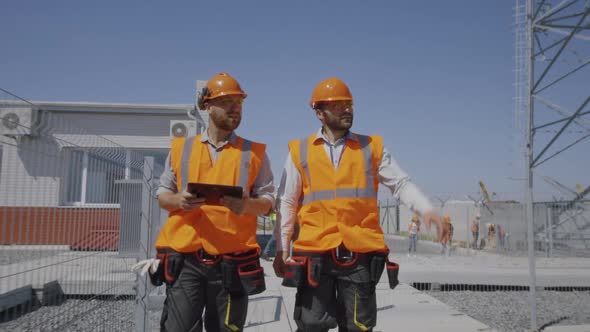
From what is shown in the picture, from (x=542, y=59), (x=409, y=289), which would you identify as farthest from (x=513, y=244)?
(x=542, y=59)

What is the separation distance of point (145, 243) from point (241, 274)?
202 cm

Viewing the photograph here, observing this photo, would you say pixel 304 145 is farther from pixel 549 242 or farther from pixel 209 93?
pixel 549 242

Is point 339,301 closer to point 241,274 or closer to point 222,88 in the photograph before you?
point 241,274

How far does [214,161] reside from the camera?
9.54ft

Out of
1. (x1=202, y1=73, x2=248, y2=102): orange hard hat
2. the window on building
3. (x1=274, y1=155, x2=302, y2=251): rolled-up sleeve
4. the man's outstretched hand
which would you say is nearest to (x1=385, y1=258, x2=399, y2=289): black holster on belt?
the man's outstretched hand

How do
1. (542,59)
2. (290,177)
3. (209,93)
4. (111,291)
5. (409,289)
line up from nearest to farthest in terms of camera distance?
(209,93), (290,177), (111,291), (542,59), (409,289)

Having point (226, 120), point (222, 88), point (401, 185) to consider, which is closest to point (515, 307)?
point (401, 185)

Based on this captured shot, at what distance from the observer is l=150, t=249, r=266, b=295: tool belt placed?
104 inches

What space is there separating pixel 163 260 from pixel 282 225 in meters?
0.87

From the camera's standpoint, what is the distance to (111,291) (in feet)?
12.6

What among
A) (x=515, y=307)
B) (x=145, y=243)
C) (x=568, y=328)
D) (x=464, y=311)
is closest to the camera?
(x=145, y=243)

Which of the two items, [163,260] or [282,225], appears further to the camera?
[282,225]

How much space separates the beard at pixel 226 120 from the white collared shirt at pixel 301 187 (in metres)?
0.54

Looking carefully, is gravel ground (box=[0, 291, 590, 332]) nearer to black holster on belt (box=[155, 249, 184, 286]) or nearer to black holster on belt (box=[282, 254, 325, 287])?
black holster on belt (box=[155, 249, 184, 286])
